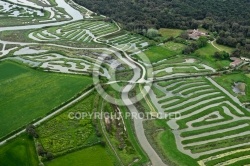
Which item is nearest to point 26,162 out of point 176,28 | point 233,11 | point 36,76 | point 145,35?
point 36,76

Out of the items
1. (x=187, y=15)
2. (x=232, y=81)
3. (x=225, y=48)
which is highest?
(x=187, y=15)

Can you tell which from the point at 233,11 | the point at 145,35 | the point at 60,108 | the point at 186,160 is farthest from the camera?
the point at 233,11

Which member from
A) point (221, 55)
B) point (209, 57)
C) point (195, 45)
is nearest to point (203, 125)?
point (209, 57)

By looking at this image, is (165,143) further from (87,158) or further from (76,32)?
(76,32)

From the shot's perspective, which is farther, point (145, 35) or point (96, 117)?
point (145, 35)

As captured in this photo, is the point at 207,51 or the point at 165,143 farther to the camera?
the point at 207,51

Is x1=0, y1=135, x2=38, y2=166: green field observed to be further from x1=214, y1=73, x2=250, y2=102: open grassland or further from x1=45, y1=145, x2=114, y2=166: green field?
x1=214, y1=73, x2=250, y2=102: open grassland

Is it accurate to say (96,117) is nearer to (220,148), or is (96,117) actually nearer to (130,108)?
(130,108)
